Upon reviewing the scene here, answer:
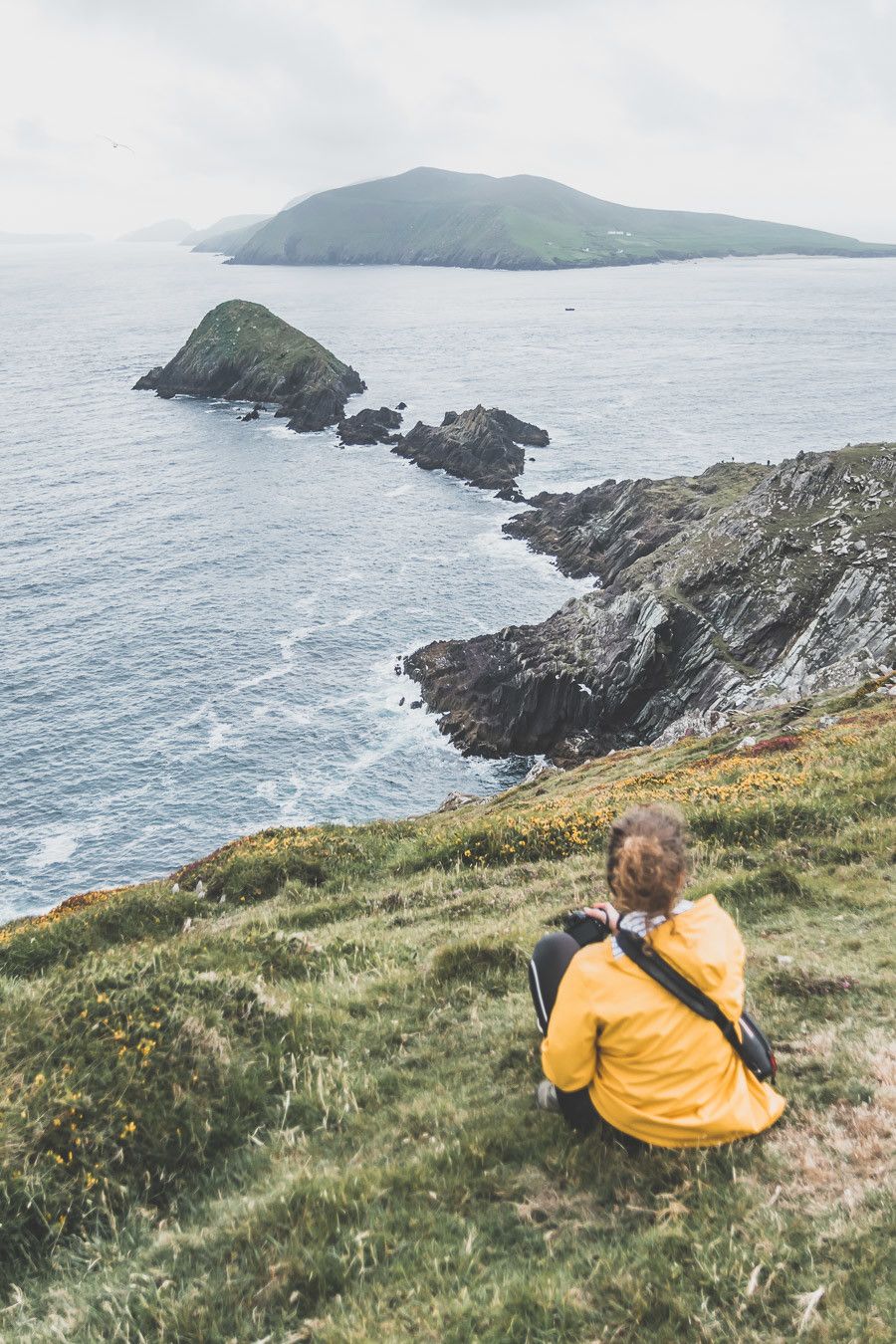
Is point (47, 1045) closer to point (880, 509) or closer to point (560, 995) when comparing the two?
point (560, 995)

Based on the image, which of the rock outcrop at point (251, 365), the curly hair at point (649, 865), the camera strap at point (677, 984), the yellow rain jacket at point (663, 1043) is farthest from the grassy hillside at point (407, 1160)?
the rock outcrop at point (251, 365)

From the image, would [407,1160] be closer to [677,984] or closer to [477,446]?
[677,984]

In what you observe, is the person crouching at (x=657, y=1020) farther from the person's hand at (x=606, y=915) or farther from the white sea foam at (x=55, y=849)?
the white sea foam at (x=55, y=849)

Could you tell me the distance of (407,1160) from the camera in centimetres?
637

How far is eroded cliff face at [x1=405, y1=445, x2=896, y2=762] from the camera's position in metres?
52.5

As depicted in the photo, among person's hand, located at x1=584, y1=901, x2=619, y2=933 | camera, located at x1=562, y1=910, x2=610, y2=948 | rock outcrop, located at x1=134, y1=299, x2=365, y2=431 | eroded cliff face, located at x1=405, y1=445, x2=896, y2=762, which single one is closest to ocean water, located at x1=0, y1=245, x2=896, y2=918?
eroded cliff face, located at x1=405, y1=445, x2=896, y2=762

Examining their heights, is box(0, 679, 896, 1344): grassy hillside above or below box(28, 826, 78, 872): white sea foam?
above

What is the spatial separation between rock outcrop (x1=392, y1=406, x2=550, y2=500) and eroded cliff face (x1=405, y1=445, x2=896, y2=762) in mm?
45415

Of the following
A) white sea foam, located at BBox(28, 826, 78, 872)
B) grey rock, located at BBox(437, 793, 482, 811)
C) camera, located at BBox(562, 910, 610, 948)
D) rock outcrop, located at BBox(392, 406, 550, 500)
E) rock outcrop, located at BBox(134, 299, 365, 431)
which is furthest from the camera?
rock outcrop, located at BBox(134, 299, 365, 431)

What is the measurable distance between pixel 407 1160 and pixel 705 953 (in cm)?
278

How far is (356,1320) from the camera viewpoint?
16.2 feet

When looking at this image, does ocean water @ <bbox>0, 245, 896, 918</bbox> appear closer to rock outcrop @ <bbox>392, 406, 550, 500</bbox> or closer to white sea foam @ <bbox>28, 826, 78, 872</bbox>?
white sea foam @ <bbox>28, 826, 78, 872</bbox>

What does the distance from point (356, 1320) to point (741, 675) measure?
52.2 meters

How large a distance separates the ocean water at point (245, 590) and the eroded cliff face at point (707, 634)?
4.38m
